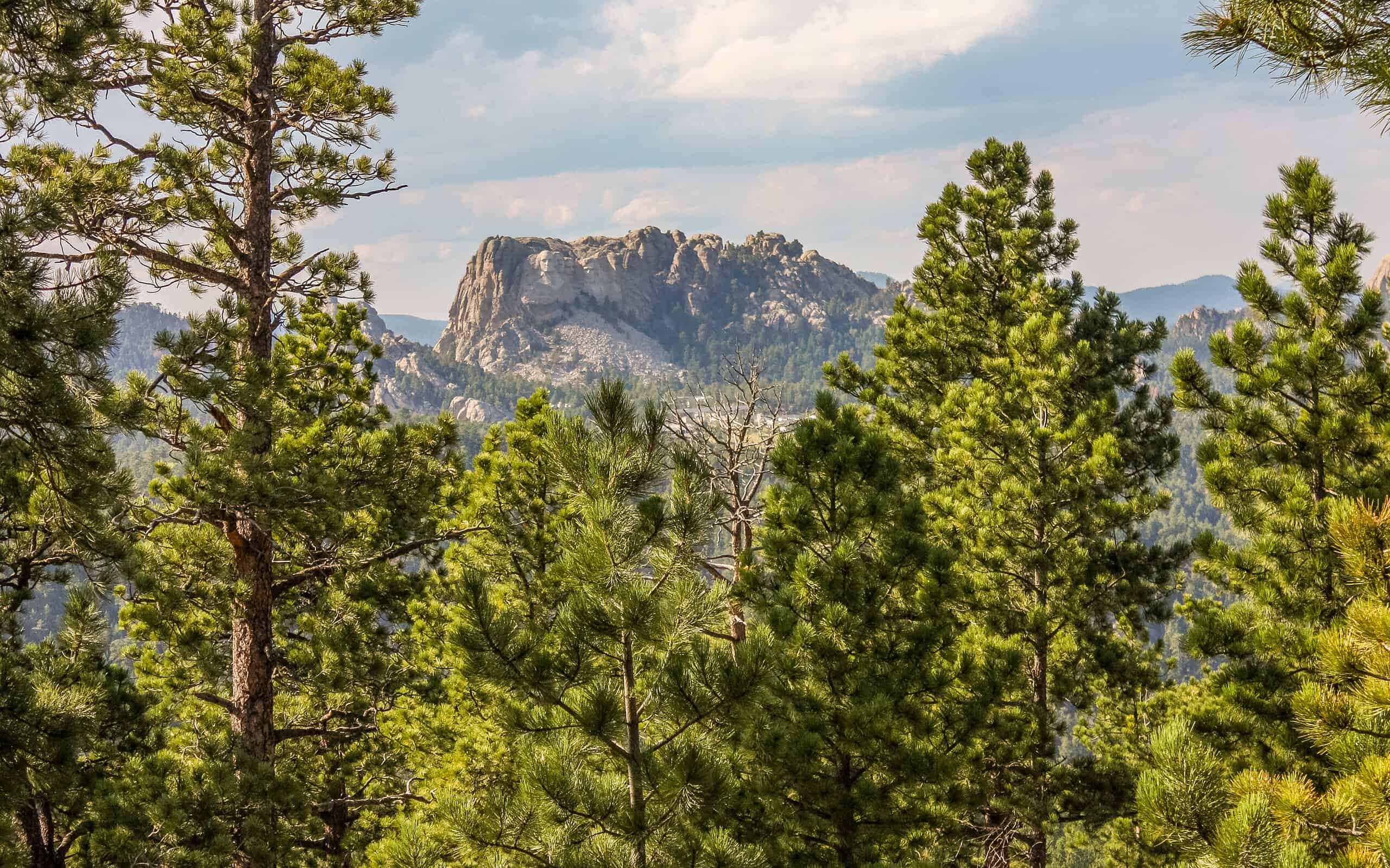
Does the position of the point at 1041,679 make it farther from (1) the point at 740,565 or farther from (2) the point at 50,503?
(2) the point at 50,503

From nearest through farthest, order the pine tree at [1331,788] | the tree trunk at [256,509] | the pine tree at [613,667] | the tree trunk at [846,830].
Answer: the pine tree at [1331,788], the pine tree at [613,667], the tree trunk at [846,830], the tree trunk at [256,509]

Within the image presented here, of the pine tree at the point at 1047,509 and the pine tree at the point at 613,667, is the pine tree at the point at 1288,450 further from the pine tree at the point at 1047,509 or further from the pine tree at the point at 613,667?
the pine tree at the point at 613,667

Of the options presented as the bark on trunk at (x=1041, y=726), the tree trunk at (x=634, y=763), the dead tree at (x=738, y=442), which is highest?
the dead tree at (x=738, y=442)

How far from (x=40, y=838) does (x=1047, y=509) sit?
1075 cm

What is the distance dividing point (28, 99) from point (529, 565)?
262 inches

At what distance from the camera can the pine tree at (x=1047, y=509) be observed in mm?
10086

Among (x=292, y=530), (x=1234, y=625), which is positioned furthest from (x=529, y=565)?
(x=1234, y=625)

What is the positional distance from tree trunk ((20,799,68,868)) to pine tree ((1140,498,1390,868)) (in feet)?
24.4

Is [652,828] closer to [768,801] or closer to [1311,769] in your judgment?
[768,801]

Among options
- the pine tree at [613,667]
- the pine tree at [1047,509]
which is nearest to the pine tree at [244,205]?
the pine tree at [613,667]

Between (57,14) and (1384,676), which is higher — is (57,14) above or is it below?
above

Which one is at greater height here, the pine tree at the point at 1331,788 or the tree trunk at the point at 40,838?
the pine tree at the point at 1331,788

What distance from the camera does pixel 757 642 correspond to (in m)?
4.85

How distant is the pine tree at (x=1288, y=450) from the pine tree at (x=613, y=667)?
5.02 metres
